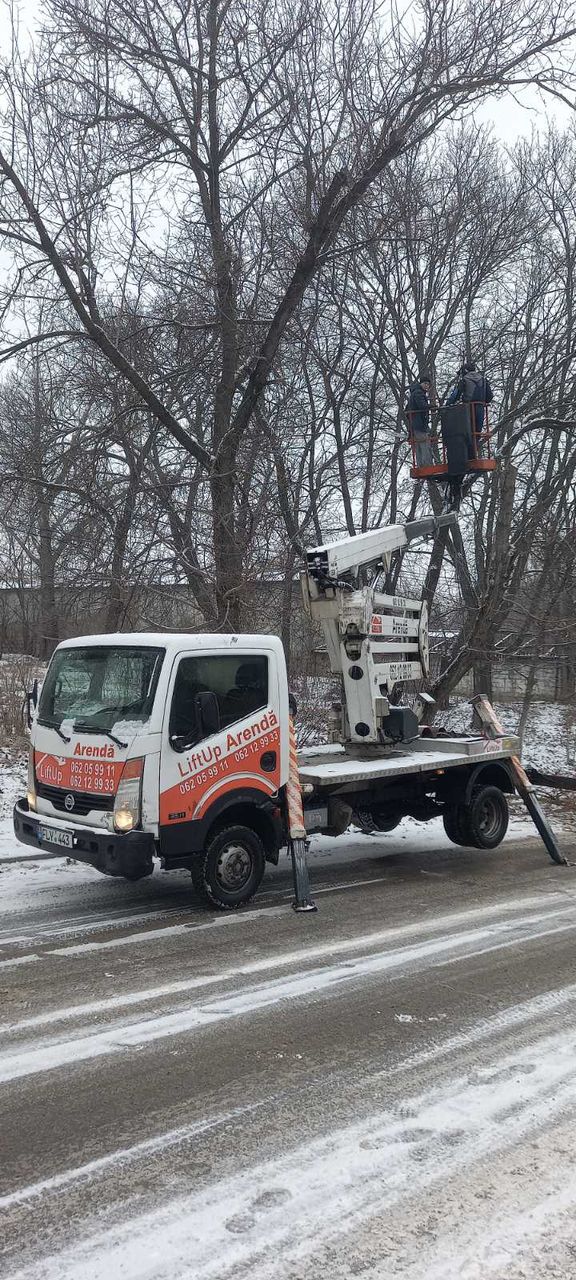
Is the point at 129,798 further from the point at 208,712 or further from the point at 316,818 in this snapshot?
the point at 316,818

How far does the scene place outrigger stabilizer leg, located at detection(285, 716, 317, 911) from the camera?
7812mm

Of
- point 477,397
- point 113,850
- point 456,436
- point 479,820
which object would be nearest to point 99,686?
point 113,850

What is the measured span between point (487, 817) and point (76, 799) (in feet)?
16.3

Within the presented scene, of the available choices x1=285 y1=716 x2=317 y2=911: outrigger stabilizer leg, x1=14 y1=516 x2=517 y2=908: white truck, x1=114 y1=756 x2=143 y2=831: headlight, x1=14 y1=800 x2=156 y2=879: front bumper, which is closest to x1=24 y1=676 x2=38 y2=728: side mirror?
x1=14 y1=516 x2=517 y2=908: white truck

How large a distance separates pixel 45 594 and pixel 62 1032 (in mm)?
12226

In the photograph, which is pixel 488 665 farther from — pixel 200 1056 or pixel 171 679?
pixel 200 1056

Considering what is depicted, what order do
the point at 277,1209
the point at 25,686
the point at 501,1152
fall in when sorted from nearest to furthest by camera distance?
the point at 277,1209 → the point at 501,1152 → the point at 25,686

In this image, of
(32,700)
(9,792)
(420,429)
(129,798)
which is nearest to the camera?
(129,798)

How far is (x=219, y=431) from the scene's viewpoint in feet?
48.3

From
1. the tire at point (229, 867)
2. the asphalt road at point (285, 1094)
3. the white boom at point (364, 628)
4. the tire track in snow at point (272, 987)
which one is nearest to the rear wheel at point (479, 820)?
the white boom at point (364, 628)

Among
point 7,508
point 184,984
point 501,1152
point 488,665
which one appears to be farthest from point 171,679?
point 488,665

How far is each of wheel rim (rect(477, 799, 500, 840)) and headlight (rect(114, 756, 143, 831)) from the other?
464 cm

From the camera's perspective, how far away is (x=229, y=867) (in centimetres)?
772

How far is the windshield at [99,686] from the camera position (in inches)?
289
